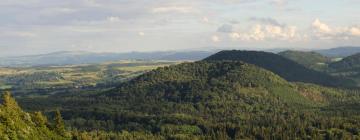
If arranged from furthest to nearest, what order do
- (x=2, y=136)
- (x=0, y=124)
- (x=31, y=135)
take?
(x=31, y=135) → (x=0, y=124) → (x=2, y=136)

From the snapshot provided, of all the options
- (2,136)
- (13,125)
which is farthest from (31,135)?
(2,136)

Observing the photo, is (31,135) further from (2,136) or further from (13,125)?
(2,136)

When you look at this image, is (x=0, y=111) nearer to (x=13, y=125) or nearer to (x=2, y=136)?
(x=13, y=125)

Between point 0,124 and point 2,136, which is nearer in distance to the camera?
point 2,136

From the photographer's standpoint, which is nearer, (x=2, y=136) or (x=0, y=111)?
(x=2, y=136)

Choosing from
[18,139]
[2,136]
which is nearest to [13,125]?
[18,139]

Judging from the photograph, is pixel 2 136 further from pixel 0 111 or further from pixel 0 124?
pixel 0 111

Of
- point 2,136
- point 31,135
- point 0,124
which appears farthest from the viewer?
point 31,135
